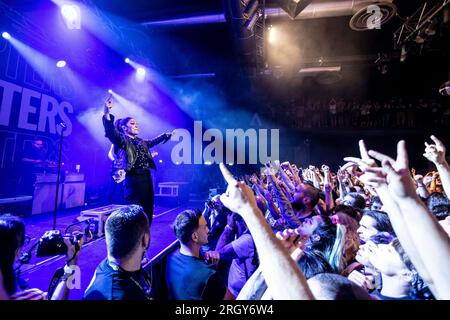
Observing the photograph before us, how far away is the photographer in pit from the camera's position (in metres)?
1.18

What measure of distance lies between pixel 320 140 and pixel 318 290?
12792mm

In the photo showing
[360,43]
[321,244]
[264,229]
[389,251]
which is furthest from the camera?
[360,43]

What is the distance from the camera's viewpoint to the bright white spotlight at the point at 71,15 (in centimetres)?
474

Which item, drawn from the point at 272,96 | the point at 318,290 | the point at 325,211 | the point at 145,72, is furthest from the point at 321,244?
the point at 272,96

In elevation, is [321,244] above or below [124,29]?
below

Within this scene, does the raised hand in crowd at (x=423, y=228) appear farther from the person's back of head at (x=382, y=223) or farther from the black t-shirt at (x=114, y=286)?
the black t-shirt at (x=114, y=286)

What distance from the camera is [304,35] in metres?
6.58

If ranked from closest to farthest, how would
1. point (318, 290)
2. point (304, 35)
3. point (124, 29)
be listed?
point (318, 290)
point (124, 29)
point (304, 35)

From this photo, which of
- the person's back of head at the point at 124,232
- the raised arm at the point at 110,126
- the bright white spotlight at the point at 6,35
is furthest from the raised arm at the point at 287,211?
the bright white spotlight at the point at 6,35

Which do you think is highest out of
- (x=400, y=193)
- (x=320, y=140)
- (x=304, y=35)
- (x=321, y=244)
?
(x=304, y=35)

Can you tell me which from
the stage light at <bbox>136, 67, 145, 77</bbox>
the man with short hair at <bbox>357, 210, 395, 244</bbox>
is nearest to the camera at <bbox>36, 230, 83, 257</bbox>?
the man with short hair at <bbox>357, 210, 395, 244</bbox>

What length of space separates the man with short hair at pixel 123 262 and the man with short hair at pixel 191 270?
0.20 m

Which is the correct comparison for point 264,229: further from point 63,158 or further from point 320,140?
point 320,140

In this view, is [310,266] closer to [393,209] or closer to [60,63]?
[393,209]
